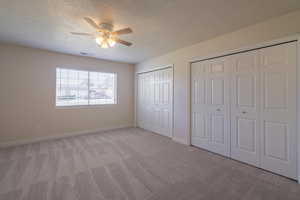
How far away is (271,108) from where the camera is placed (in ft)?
7.73

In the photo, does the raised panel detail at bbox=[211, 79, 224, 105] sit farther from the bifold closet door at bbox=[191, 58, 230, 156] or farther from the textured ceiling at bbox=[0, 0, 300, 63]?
the textured ceiling at bbox=[0, 0, 300, 63]

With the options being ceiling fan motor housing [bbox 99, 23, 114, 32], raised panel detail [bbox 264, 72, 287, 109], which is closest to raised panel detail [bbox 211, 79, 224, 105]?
raised panel detail [bbox 264, 72, 287, 109]

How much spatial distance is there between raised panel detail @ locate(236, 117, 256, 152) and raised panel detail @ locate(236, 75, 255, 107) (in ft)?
1.09

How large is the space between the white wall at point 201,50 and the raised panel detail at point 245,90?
63 cm

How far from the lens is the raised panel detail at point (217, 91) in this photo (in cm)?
302

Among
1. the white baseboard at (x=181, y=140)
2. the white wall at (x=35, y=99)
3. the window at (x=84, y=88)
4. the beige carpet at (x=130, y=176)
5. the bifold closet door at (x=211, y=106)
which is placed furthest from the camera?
the window at (x=84, y=88)

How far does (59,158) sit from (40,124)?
1.76 metres

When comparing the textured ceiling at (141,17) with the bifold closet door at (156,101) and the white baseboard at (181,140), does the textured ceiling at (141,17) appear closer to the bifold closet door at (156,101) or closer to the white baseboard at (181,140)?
the bifold closet door at (156,101)

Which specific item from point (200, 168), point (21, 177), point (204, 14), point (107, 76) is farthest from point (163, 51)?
point (21, 177)

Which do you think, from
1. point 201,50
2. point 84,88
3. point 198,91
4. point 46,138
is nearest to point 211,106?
point 198,91

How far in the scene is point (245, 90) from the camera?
2656 millimetres

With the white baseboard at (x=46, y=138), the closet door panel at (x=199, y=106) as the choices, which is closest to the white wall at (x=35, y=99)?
the white baseboard at (x=46, y=138)

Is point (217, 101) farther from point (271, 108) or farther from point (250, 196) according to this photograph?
point (250, 196)

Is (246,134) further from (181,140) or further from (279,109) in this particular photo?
(181,140)
